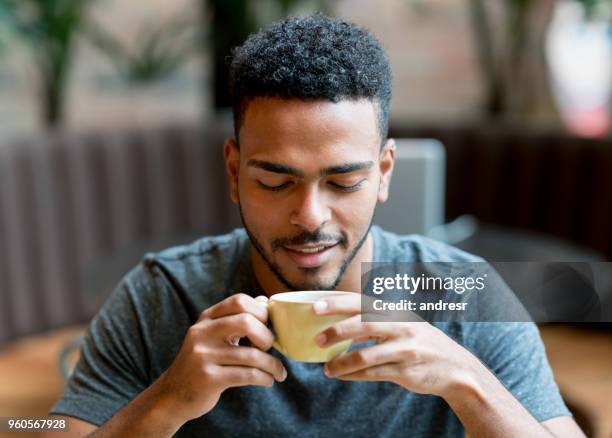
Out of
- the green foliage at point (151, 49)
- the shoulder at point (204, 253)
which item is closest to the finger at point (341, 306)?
the shoulder at point (204, 253)

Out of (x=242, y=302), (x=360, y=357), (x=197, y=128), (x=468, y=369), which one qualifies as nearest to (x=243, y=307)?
(x=242, y=302)


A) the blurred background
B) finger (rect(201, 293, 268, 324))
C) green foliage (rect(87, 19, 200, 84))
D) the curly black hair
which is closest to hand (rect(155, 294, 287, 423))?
finger (rect(201, 293, 268, 324))

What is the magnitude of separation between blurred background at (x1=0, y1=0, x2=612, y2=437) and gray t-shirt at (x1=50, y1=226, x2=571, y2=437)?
1.33m

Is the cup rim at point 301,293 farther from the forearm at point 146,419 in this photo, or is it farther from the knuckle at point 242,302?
the forearm at point 146,419

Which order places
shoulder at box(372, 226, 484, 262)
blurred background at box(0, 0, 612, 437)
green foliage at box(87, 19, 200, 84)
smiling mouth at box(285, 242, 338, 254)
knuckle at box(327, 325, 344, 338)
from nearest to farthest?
knuckle at box(327, 325, 344, 338), smiling mouth at box(285, 242, 338, 254), shoulder at box(372, 226, 484, 262), blurred background at box(0, 0, 612, 437), green foliage at box(87, 19, 200, 84)

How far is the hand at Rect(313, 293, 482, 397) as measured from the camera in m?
0.72

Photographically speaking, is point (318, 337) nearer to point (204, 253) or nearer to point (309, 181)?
point (309, 181)

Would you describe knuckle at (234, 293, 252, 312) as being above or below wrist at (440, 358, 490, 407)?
above

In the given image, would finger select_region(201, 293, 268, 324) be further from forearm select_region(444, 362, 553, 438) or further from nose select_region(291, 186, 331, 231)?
forearm select_region(444, 362, 553, 438)

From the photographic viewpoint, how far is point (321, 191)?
2.64ft

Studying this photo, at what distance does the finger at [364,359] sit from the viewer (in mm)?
722

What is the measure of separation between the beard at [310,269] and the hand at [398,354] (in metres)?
0.09

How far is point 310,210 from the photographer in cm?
80

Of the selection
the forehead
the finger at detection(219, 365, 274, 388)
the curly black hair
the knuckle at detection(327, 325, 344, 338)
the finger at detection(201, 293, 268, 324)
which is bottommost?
the finger at detection(219, 365, 274, 388)
